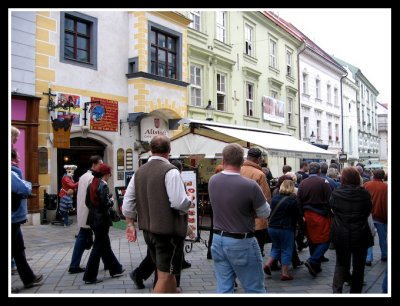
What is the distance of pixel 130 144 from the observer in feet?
44.7

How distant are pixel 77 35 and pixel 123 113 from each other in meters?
2.63

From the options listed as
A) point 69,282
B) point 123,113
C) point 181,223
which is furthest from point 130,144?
point 181,223

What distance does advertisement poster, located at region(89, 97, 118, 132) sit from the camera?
1229 centimetres

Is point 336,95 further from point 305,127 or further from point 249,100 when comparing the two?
point 249,100

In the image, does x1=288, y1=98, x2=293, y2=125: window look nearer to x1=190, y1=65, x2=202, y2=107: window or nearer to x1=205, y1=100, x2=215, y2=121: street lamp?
x1=205, y1=100, x2=215, y2=121: street lamp

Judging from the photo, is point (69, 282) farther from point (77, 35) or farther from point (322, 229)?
point (77, 35)

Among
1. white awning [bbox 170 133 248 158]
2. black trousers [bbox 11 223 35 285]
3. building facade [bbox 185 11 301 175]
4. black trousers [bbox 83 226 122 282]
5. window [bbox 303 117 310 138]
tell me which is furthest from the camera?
window [bbox 303 117 310 138]

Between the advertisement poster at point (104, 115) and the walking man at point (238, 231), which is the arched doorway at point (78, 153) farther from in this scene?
the walking man at point (238, 231)

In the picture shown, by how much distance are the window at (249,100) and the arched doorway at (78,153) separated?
9.60 meters

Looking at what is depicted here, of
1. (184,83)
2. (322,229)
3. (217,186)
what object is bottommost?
(322,229)

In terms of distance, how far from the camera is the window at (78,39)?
38.5 ft

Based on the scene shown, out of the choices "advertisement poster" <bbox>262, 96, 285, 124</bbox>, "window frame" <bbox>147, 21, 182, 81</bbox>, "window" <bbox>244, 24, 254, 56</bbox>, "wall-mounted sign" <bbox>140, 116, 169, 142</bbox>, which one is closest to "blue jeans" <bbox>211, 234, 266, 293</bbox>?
"wall-mounted sign" <bbox>140, 116, 169, 142</bbox>

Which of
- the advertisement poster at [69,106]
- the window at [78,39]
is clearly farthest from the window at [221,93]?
the advertisement poster at [69,106]

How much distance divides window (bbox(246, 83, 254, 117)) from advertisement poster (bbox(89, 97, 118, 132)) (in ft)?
29.9
